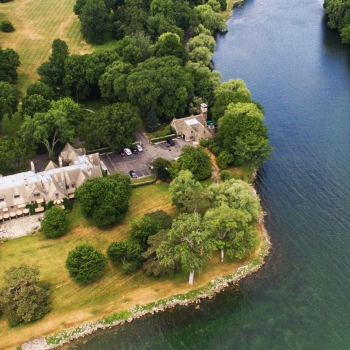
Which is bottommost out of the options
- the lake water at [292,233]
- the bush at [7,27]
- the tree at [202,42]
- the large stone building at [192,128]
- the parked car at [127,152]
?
the lake water at [292,233]

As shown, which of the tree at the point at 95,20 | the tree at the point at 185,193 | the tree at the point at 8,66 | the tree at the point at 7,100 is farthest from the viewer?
the tree at the point at 95,20

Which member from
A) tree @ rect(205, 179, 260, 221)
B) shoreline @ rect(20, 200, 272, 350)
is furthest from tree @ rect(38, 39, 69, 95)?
shoreline @ rect(20, 200, 272, 350)

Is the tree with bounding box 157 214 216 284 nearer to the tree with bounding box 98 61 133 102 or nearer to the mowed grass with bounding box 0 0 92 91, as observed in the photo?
the tree with bounding box 98 61 133 102

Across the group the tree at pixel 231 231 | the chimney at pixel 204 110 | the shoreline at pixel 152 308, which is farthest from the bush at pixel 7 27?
the shoreline at pixel 152 308

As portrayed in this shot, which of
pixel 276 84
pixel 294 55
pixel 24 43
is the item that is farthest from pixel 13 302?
pixel 294 55

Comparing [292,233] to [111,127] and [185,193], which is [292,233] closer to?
[185,193]

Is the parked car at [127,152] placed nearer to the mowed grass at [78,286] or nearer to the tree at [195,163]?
the tree at [195,163]

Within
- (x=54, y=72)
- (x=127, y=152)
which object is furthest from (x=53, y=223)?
(x=54, y=72)

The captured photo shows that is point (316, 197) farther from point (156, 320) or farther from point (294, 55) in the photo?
point (294, 55)
